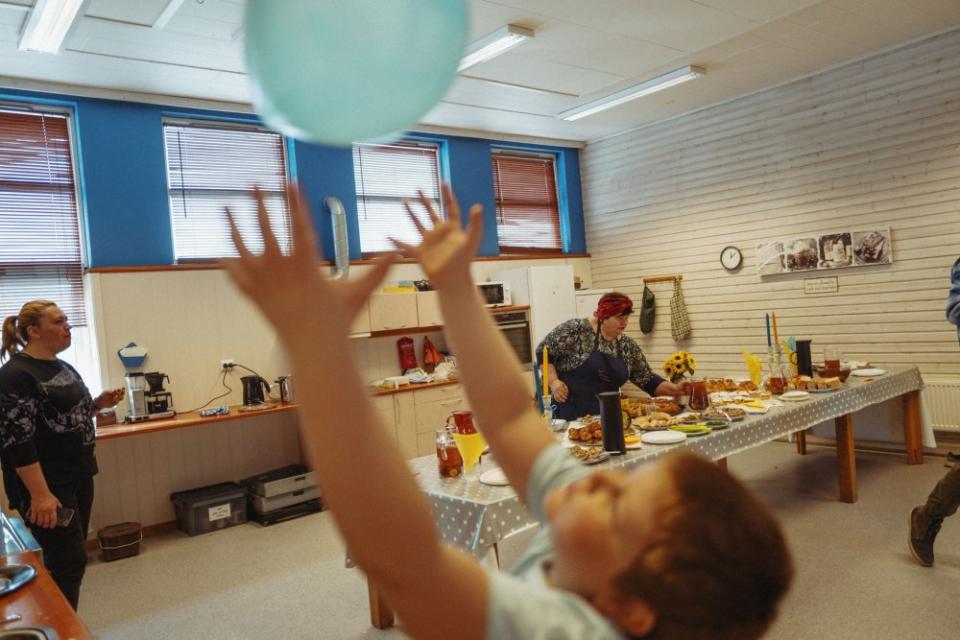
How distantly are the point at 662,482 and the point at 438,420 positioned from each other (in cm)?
554

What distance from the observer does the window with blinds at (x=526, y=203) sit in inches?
311

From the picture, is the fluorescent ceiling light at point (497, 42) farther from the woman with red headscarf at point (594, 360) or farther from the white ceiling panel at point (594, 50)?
the woman with red headscarf at point (594, 360)

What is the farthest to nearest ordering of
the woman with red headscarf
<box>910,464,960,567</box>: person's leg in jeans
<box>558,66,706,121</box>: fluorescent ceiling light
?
<box>558,66,706,121</box>: fluorescent ceiling light
the woman with red headscarf
<box>910,464,960,567</box>: person's leg in jeans

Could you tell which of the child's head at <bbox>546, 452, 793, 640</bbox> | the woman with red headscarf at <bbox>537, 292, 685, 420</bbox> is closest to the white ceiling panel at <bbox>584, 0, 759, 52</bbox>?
the woman with red headscarf at <bbox>537, 292, 685, 420</bbox>

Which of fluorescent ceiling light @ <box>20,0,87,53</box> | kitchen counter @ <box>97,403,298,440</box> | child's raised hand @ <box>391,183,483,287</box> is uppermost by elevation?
fluorescent ceiling light @ <box>20,0,87,53</box>

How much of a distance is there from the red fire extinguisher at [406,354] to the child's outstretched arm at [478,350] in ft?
18.4

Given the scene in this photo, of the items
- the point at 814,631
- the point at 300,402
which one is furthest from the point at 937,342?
the point at 300,402

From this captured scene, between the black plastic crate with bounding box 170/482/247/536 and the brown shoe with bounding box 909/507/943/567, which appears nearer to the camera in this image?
the brown shoe with bounding box 909/507/943/567

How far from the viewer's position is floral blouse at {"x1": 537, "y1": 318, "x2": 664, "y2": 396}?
446cm

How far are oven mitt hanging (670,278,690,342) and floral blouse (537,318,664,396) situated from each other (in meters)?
3.06

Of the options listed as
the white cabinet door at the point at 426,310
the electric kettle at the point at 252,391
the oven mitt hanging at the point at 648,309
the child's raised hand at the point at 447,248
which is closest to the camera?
the child's raised hand at the point at 447,248

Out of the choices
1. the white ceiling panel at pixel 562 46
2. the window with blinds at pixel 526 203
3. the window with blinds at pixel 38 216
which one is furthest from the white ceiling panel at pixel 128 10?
the window with blinds at pixel 526 203

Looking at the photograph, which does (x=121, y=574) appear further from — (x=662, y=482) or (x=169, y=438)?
(x=662, y=482)

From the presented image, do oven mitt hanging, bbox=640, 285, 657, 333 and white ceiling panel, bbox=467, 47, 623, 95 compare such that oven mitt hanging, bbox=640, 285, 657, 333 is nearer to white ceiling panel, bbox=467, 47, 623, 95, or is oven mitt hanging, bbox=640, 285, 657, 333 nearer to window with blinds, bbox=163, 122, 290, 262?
white ceiling panel, bbox=467, 47, 623, 95
